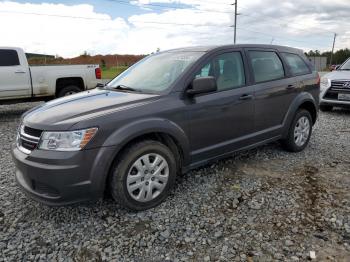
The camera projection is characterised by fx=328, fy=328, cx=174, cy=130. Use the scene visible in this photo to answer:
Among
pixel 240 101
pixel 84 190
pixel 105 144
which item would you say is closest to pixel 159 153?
pixel 105 144

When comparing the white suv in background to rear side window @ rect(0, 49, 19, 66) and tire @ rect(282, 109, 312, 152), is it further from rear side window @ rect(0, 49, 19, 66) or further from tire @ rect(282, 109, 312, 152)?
rear side window @ rect(0, 49, 19, 66)

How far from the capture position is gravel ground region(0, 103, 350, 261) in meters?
2.76

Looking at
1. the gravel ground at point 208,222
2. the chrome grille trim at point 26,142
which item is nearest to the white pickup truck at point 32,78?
the gravel ground at point 208,222

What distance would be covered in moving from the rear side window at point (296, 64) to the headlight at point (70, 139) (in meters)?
3.37

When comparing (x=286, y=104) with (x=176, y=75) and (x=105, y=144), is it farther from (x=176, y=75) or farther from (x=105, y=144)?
(x=105, y=144)

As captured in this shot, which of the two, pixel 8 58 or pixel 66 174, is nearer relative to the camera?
pixel 66 174

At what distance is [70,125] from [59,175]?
1.46 ft

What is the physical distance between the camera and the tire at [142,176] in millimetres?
3146

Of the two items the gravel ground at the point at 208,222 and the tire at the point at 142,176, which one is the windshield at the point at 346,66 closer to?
the gravel ground at the point at 208,222

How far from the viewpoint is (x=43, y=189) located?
9.87 ft

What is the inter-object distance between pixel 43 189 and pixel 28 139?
51 centimetres

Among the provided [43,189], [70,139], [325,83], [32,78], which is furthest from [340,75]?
[32,78]

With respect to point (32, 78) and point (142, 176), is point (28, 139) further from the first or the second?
point (32, 78)

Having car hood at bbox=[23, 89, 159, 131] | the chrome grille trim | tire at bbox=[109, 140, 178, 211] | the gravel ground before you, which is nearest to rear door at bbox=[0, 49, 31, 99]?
the gravel ground
